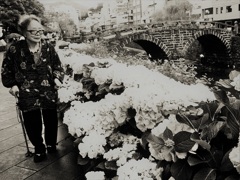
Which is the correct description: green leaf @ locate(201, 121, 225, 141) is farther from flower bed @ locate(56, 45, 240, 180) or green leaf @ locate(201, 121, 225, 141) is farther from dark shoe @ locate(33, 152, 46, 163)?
dark shoe @ locate(33, 152, 46, 163)

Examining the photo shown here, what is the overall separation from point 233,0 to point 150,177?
4314 cm

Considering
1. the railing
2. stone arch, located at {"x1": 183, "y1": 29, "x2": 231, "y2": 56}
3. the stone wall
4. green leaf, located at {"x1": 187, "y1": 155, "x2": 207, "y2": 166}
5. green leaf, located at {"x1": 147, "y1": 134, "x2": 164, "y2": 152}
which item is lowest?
the stone wall

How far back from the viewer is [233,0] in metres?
39.9

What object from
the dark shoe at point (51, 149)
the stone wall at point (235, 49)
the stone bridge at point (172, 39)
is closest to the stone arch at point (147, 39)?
the stone bridge at point (172, 39)

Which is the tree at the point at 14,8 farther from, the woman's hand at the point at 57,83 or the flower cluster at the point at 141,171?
the flower cluster at the point at 141,171

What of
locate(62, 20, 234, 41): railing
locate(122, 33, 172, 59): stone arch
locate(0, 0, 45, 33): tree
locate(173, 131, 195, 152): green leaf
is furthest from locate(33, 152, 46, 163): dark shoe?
locate(0, 0, 45, 33): tree

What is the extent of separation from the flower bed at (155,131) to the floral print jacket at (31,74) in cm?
41

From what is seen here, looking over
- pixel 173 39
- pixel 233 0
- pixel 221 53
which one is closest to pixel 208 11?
pixel 233 0

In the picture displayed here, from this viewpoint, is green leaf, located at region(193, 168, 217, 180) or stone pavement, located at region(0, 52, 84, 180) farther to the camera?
stone pavement, located at region(0, 52, 84, 180)

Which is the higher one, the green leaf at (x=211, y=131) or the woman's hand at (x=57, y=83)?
the green leaf at (x=211, y=131)

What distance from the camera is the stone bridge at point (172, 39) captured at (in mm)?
24958

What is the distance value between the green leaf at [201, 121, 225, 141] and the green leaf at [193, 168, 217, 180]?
0.15m

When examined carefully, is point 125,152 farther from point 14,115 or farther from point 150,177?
point 14,115

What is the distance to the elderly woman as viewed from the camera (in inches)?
122
